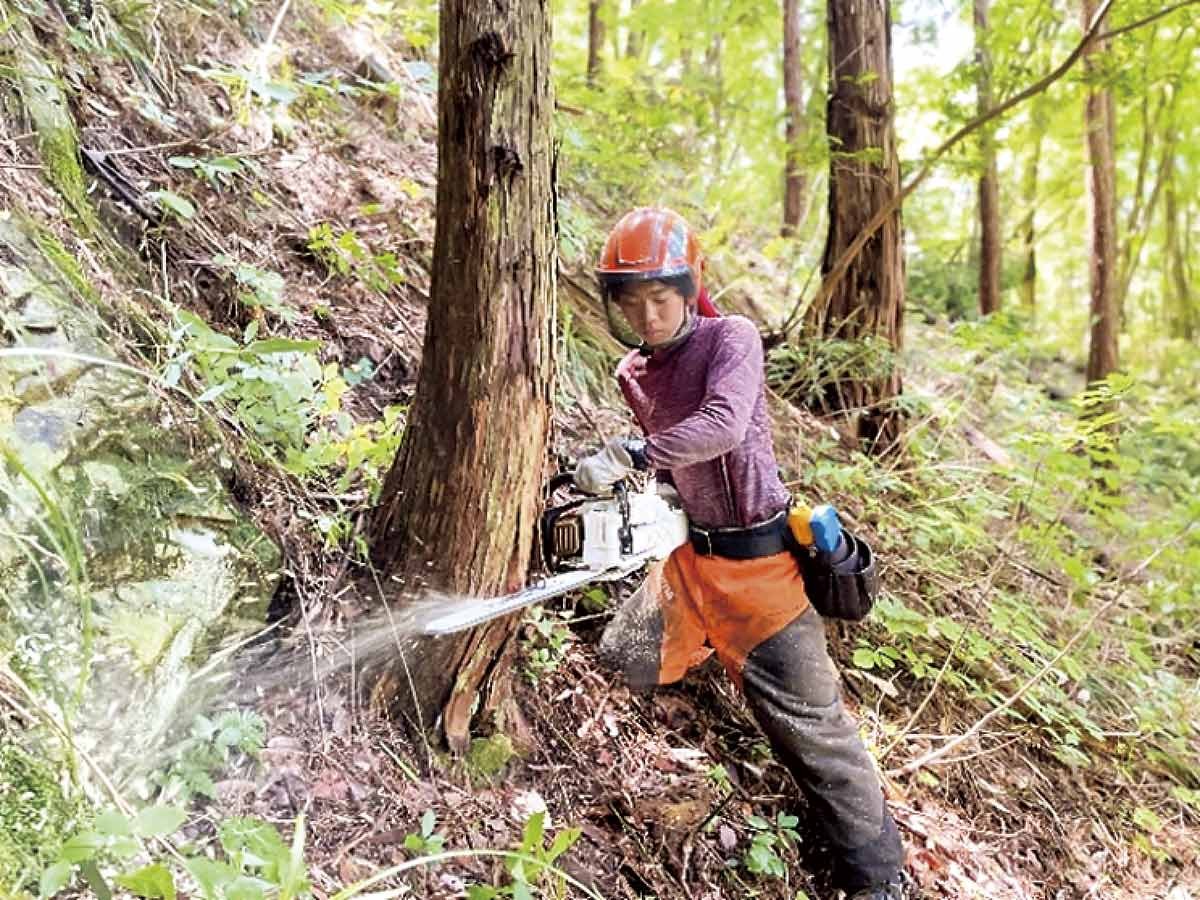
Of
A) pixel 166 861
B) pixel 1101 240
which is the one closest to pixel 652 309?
pixel 166 861

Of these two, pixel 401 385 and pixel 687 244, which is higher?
pixel 687 244

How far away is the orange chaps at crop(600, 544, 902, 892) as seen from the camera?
10.0 feet

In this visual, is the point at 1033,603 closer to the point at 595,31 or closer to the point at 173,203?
the point at 173,203

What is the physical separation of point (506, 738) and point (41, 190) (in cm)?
214

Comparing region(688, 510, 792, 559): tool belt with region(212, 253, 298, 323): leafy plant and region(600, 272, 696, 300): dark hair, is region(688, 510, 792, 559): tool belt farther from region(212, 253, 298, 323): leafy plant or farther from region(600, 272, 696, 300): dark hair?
region(212, 253, 298, 323): leafy plant

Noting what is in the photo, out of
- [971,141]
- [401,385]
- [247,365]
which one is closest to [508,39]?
[247,365]

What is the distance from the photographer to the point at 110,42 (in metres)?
3.40

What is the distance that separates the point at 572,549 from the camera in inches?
107

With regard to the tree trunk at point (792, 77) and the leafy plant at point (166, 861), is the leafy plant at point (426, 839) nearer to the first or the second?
the leafy plant at point (166, 861)

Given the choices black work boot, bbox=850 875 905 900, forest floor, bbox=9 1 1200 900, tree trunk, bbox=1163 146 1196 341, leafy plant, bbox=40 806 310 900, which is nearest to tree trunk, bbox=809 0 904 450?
forest floor, bbox=9 1 1200 900

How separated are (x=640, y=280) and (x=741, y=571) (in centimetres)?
105

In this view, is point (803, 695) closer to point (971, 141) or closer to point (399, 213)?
point (399, 213)

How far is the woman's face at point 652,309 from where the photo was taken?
2907mm

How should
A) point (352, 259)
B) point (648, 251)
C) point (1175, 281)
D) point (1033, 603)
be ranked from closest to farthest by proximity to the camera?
1. point (648, 251)
2. point (352, 259)
3. point (1033, 603)
4. point (1175, 281)
